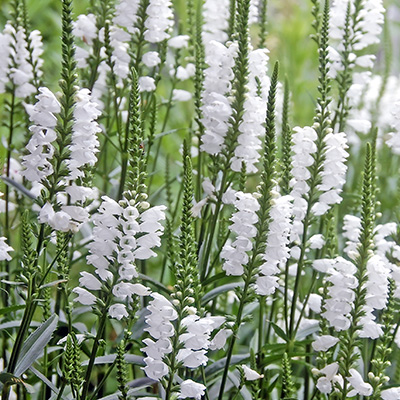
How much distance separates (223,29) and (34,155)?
1.90 metres

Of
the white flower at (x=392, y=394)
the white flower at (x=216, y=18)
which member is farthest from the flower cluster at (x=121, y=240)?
the white flower at (x=216, y=18)

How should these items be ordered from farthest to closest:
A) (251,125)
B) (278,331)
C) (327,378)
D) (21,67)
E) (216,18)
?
(216,18)
(21,67)
(278,331)
(251,125)
(327,378)

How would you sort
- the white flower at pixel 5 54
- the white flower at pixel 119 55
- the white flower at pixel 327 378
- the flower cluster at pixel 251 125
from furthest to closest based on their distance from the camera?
the white flower at pixel 5 54 → the white flower at pixel 119 55 → the flower cluster at pixel 251 125 → the white flower at pixel 327 378

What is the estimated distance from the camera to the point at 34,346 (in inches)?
103

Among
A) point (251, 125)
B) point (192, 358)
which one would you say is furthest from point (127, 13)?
point (192, 358)

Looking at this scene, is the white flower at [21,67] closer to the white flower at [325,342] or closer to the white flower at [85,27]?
the white flower at [85,27]

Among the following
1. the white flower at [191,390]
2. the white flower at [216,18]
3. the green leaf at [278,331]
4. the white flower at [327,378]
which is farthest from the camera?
the white flower at [216,18]

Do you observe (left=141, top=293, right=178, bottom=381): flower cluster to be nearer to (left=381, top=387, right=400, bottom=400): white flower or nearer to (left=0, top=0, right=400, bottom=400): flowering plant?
(left=0, top=0, right=400, bottom=400): flowering plant

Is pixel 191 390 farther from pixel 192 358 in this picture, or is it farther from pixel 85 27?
pixel 85 27

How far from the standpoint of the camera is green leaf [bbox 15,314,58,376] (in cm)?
260

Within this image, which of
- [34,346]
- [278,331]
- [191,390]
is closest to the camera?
[191,390]

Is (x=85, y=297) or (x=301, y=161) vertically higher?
(x=301, y=161)

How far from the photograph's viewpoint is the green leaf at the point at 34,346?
2604mm

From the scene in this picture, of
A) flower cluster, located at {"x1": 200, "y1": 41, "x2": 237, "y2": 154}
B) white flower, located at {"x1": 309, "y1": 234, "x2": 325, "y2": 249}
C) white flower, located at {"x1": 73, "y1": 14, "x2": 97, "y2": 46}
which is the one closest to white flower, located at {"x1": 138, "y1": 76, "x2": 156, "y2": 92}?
white flower, located at {"x1": 73, "y1": 14, "x2": 97, "y2": 46}
